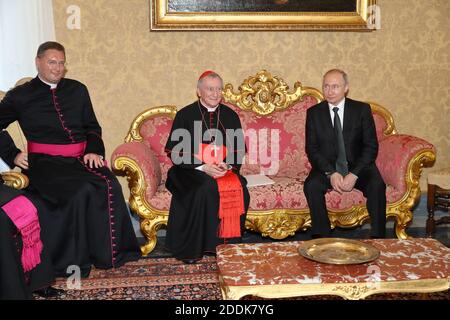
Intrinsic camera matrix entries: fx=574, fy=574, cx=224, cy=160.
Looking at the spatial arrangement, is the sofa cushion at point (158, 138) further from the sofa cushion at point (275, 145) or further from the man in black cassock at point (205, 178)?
the sofa cushion at point (275, 145)

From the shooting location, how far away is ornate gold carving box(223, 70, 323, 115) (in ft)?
17.3

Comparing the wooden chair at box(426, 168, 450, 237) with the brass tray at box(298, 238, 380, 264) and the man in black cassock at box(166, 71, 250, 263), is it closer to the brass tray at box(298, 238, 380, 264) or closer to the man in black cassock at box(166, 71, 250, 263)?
the man in black cassock at box(166, 71, 250, 263)

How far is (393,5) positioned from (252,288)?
376 cm

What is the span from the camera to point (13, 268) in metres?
3.38

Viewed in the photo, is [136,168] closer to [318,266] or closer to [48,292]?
[48,292]

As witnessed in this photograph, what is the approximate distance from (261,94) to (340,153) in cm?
95

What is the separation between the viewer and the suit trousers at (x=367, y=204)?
4555 millimetres

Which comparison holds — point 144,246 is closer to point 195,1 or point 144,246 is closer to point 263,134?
point 263,134

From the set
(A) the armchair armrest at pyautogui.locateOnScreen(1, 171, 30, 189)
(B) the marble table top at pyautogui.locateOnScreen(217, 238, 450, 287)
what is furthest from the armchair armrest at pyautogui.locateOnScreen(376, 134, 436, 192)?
(A) the armchair armrest at pyautogui.locateOnScreen(1, 171, 30, 189)

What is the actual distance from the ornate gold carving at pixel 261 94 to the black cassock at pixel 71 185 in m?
1.31

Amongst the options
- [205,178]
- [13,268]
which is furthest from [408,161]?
[13,268]

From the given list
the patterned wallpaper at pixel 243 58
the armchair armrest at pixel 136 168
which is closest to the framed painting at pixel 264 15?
the patterned wallpaper at pixel 243 58

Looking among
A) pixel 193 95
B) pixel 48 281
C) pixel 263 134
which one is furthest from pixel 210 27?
pixel 48 281

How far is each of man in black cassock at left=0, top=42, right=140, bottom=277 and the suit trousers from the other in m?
1.44
